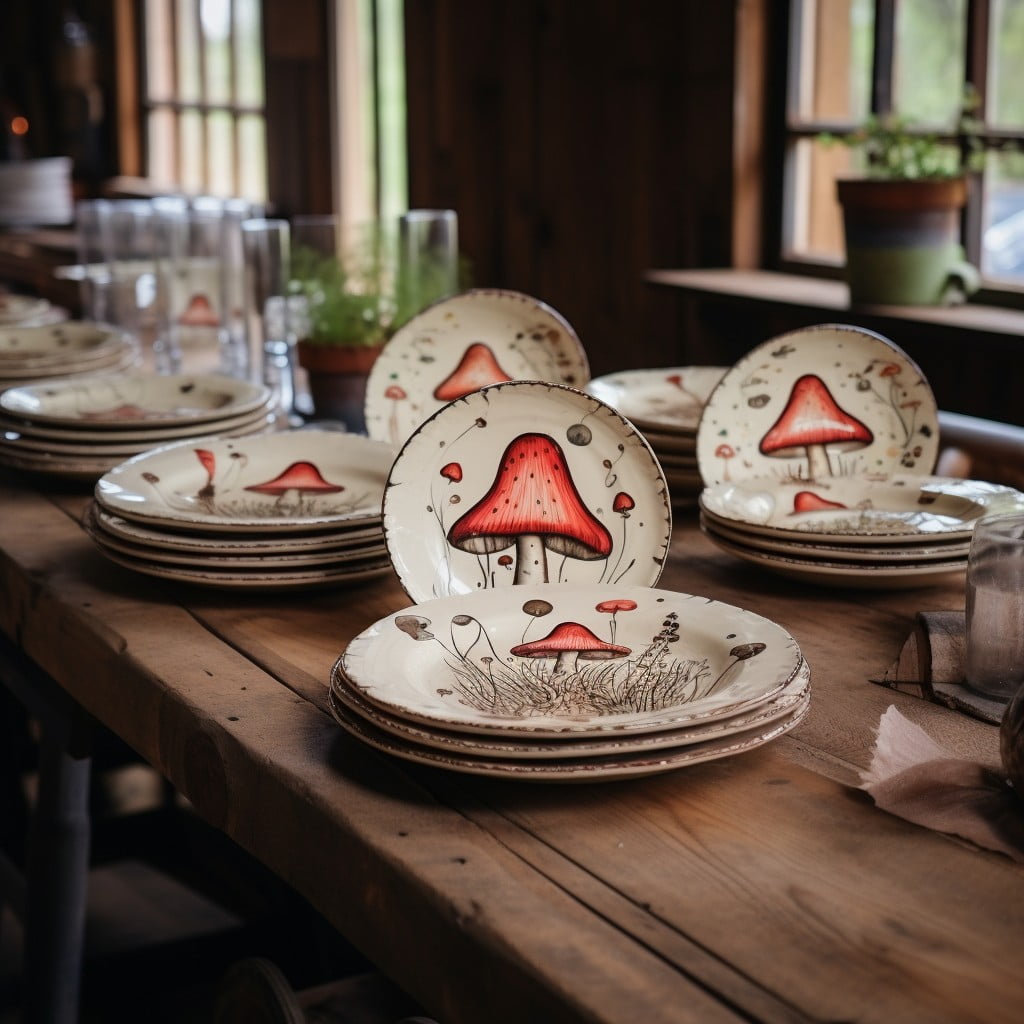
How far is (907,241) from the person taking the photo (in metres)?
2.48

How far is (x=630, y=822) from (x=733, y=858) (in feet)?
0.20

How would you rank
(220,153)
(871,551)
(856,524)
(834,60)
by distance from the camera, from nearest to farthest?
(871,551), (856,524), (834,60), (220,153)

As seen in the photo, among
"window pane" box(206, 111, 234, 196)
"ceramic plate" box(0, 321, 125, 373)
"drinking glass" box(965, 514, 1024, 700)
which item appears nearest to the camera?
"drinking glass" box(965, 514, 1024, 700)

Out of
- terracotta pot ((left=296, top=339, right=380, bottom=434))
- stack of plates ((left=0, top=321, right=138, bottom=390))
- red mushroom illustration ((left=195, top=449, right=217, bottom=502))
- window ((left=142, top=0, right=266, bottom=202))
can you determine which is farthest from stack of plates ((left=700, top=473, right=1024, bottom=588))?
window ((left=142, top=0, right=266, bottom=202))

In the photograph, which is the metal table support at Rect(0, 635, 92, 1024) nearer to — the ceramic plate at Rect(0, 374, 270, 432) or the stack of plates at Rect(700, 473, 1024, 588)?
the ceramic plate at Rect(0, 374, 270, 432)

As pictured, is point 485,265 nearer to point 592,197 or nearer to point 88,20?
point 592,197

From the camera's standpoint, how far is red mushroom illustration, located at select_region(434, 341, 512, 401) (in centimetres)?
152

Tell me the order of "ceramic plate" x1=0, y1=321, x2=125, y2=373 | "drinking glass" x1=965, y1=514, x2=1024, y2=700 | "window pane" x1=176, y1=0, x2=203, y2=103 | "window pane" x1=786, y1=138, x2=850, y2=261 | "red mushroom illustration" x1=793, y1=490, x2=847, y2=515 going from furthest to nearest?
1. "window pane" x1=176, y1=0, x2=203, y2=103
2. "window pane" x1=786, y1=138, x2=850, y2=261
3. "ceramic plate" x1=0, y1=321, x2=125, y2=373
4. "red mushroom illustration" x1=793, y1=490, x2=847, y2=515
5. "drinking glass" x1=965, y1=514, x2=1024, y2=700

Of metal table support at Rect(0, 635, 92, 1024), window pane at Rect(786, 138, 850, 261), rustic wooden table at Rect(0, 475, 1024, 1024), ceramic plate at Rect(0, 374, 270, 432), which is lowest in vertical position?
metal table support at Rect(0, 635, 92, 1024)

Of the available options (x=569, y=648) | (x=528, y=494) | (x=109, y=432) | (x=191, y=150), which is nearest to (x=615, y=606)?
(x=569, y=648)

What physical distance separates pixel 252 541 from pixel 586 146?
2.56m

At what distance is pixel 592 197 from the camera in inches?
137

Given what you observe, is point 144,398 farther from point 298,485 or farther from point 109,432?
point 298,485

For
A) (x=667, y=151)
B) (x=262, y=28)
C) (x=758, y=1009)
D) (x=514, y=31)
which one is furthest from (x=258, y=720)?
(x=262, y=28)
